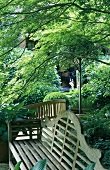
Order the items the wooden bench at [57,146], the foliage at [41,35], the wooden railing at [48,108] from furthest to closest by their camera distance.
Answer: the wooden railing at [48,108]
the foliage at [41,35]
the wooden bench at [57,146]

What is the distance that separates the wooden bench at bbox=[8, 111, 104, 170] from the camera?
298 centimetres

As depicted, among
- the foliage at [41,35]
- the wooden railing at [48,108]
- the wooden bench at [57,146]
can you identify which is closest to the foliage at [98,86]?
the wooden railing at [48,108]

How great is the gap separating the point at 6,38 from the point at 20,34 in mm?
239

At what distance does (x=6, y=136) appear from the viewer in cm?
513

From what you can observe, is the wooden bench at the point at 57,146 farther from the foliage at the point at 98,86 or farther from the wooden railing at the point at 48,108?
the foliage at the point at 98,86


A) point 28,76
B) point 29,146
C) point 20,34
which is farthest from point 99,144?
point 20,34

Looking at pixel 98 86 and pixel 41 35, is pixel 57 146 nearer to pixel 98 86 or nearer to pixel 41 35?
pixel 41 35

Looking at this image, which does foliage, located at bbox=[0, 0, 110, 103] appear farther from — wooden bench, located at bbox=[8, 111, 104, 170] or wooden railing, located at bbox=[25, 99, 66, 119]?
wooden railing, located at bbox=[25, 99, 66, 119]

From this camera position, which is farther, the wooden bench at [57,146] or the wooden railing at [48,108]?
the wooden railing at [48,108]

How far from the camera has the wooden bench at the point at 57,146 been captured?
298 cm

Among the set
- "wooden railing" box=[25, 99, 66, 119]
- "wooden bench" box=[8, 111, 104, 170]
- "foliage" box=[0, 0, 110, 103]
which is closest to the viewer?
"wooden bench" box=[8, 111, 104, 170]

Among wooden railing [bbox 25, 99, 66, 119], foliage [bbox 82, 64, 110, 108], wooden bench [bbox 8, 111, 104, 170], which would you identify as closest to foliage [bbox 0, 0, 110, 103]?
wooden bench [bbox 8, 111, 104, 170]

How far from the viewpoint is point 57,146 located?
13.5ft

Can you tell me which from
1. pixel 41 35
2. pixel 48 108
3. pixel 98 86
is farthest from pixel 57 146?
pixel 98 86
